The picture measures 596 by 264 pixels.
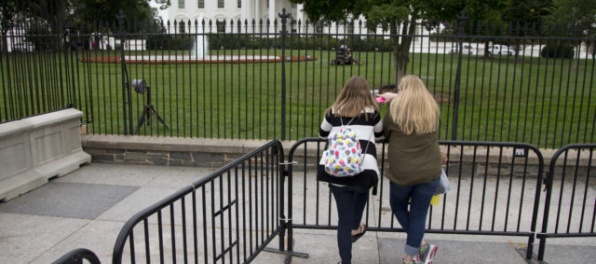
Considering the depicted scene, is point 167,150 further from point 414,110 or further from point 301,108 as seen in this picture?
point 414,110

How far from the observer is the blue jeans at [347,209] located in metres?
4.01

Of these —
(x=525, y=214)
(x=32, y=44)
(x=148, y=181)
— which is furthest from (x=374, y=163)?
(x=32, y=44)

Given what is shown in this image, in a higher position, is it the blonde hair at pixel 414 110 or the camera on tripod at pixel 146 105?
the blonde hair at pixel 414 110

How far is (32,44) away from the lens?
7.78m

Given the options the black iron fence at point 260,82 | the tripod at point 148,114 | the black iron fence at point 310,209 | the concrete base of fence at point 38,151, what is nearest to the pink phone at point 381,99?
the black iron fence at point 310,209

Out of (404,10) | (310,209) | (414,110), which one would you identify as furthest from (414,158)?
(404,10)

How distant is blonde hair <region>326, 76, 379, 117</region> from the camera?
3943mm

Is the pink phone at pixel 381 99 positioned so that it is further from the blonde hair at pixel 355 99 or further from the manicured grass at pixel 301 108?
the manicured grass at pixel 301 108

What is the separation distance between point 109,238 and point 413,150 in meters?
3.09

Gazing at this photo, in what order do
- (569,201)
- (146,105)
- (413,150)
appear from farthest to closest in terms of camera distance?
(146,105), (569,201), (413,150)

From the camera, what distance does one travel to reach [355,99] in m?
3.95

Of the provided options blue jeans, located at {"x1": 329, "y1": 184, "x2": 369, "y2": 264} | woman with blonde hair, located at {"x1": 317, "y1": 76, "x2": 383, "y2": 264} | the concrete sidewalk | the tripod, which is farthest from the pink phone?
the tripod

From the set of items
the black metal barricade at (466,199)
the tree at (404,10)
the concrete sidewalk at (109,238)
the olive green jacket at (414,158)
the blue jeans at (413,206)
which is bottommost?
the concrete sidewalk at (109,238)

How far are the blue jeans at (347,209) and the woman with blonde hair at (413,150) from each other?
0.30m
